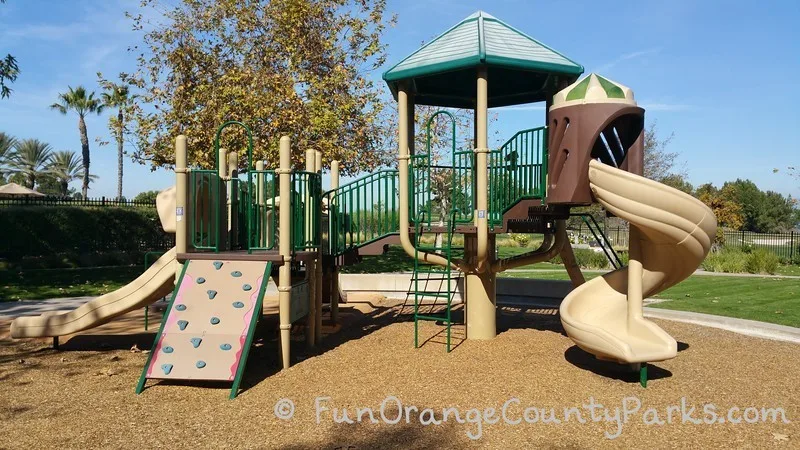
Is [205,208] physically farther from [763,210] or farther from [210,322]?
[763,210]

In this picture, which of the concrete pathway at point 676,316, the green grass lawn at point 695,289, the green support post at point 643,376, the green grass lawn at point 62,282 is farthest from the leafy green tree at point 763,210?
the green support post at point 643,376

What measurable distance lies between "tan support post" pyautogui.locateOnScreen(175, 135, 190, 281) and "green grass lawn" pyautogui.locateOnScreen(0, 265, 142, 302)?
847 centimetres

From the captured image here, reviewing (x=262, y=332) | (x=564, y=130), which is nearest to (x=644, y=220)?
(x=564, y=130)

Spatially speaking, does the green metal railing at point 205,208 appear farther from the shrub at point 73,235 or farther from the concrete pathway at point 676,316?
the shrub at point 73,235

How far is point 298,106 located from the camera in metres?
16.6

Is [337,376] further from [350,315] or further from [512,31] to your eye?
[512,31]

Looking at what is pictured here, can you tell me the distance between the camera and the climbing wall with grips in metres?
6.31

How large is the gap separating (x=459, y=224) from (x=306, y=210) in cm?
227

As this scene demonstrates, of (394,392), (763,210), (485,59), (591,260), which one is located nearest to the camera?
(394,392)

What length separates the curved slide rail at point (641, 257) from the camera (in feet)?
20.8

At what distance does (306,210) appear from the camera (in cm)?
865

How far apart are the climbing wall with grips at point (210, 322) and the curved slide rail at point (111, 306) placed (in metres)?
0.94

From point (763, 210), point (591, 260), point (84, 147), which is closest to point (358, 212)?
point (591, 260)

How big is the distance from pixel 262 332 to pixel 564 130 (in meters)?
5.77
